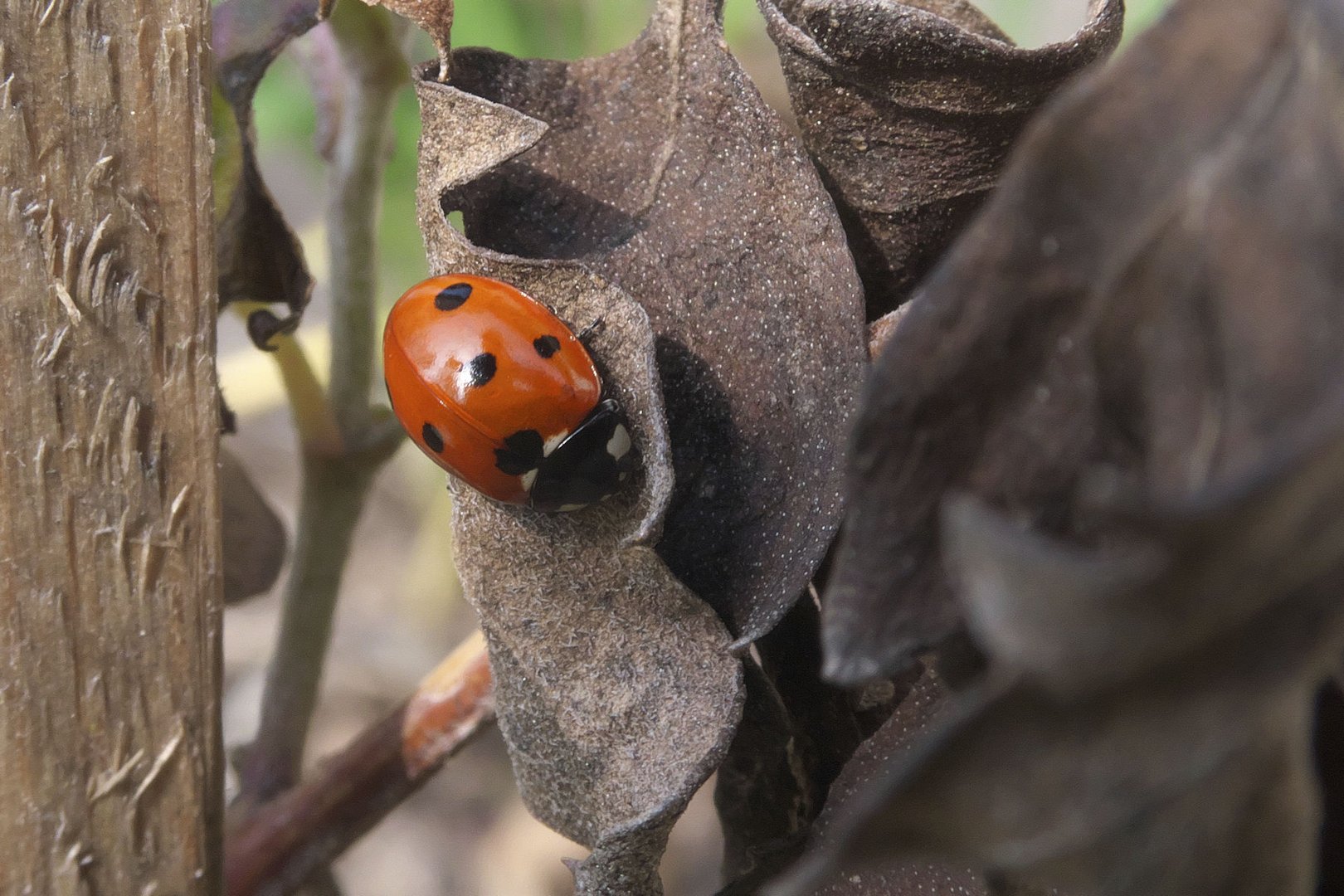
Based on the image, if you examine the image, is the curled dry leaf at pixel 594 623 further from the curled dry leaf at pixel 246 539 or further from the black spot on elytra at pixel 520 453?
the curled dry leaf at pixel 246 539

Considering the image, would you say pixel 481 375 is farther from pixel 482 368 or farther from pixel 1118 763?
pixel 1118 763

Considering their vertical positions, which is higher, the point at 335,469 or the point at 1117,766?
the point at 1117,766

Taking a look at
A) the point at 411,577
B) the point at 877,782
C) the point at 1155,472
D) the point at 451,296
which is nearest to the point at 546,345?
the point at 451,296

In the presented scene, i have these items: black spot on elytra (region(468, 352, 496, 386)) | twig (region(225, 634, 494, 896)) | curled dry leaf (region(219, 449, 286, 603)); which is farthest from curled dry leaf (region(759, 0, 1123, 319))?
curled dry leaf (region(219, 449, 286, 603))

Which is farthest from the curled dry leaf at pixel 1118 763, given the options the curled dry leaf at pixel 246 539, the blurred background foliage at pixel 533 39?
the blurred background foliage at pixel 533 39

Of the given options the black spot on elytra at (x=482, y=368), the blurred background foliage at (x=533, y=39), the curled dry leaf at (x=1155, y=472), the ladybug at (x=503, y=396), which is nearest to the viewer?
the curled dry leaf at (x=1155, y=472)

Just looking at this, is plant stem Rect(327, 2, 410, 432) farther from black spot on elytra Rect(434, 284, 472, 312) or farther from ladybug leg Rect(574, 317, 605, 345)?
ladybug leg Rect(574, 317, 605, 345)
